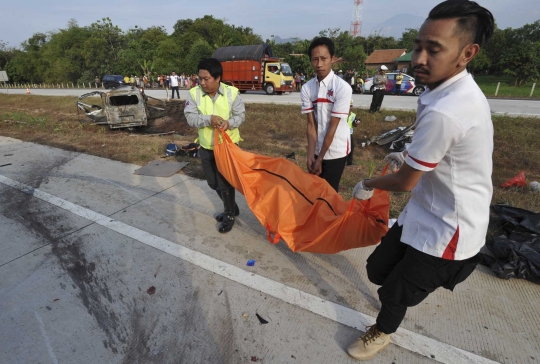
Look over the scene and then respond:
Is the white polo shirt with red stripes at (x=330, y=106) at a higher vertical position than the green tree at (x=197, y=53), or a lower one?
lower

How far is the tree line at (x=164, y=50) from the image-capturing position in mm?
37188

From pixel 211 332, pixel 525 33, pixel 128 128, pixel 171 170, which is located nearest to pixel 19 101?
pixel 128 128

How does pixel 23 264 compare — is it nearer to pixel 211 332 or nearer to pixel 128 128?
pixel 211 332

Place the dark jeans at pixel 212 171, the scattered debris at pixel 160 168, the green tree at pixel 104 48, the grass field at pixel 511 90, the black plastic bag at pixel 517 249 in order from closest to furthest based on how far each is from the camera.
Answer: the black plastic bag at pixel 517 249, the dark jeans at pixel 212 171, the scattered debris at pixel 160 168, the grass field at pixel 511 90, the green tree at pixel 104 48

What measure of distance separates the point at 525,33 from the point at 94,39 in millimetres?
64190

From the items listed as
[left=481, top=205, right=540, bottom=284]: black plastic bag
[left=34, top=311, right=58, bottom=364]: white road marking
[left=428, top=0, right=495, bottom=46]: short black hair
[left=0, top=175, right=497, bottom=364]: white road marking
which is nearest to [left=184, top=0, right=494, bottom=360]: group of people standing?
[left=428, top=0, right=495, bottom=46]: short black hair

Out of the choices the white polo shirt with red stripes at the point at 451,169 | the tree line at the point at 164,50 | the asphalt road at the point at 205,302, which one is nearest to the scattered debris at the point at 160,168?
the asphalt road at the point at 205,302

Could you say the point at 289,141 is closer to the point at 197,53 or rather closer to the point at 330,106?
the point at 330,106

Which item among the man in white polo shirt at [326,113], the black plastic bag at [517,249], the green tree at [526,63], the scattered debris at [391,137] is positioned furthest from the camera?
the green tree at [526,63]

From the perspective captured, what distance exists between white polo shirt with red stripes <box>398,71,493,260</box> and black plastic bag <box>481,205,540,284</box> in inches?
58.1

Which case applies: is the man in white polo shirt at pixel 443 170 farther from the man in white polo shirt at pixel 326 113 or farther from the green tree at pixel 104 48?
the green tree at pixel 104 48

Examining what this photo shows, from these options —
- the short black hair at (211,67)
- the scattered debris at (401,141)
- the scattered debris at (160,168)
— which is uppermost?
A: the short black hair at (211,67)

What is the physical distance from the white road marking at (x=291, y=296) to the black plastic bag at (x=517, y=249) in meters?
1.03

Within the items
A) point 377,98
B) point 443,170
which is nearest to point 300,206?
point 443,170
